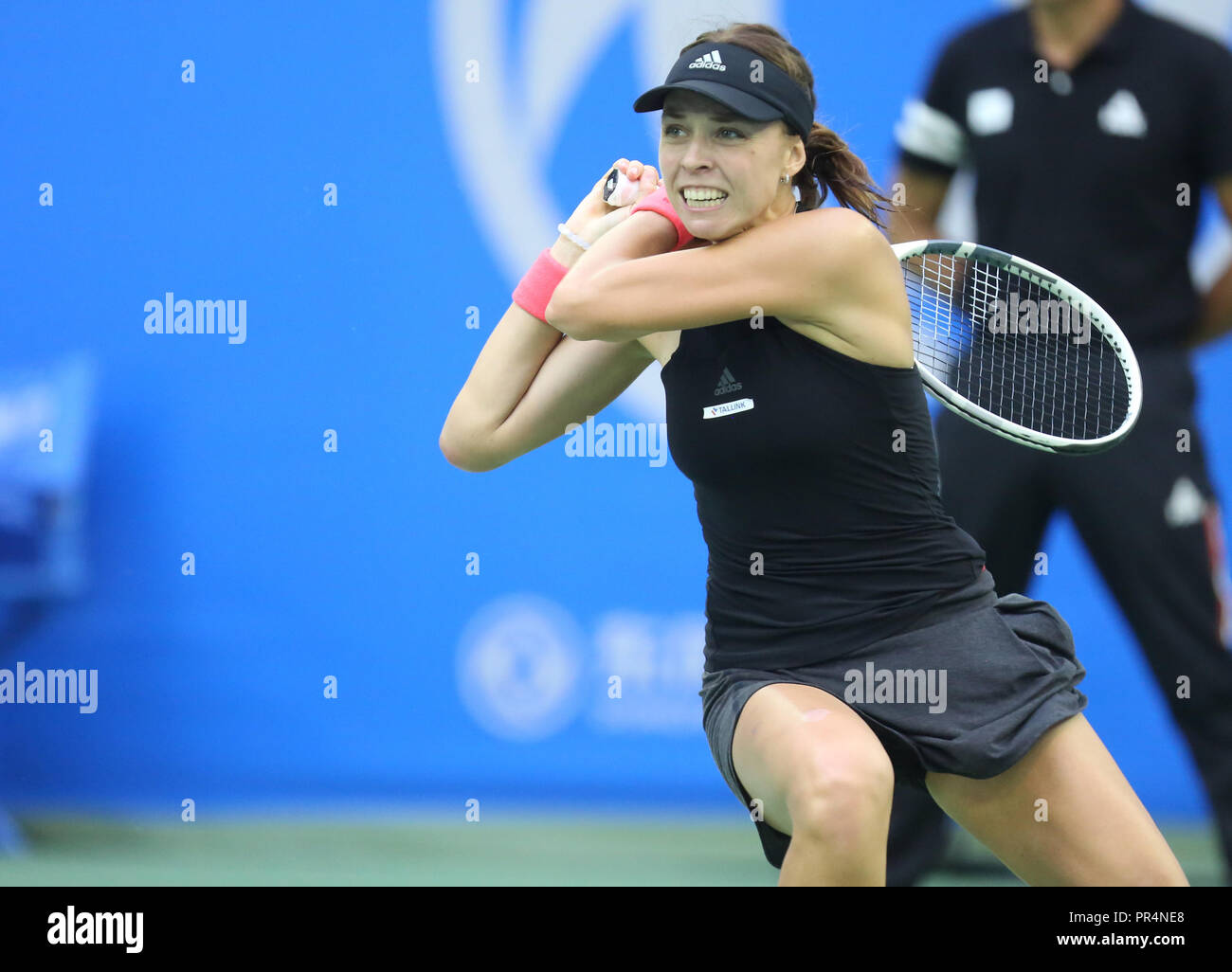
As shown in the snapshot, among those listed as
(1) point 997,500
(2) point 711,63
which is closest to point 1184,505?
(1) point 997,500

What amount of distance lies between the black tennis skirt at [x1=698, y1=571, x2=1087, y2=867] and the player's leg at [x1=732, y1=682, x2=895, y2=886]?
0.26 ft

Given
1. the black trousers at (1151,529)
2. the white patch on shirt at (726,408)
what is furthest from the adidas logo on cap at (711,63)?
the black trousers at (1151,529)

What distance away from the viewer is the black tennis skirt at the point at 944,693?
208cm

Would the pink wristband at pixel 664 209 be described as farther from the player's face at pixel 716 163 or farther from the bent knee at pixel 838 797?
the bent knee at pixel 838 797

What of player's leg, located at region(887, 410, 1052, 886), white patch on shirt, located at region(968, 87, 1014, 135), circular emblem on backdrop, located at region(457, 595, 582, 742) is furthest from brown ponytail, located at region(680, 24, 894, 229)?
circular emblem on backdrop, located at region(457, 595, 582, 742)

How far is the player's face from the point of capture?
2104 millimetres

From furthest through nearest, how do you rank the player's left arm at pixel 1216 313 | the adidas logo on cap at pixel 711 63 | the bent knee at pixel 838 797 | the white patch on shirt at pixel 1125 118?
the player's left arm at pixel 1216 313
the white patch on shirt at pixel 1125 118
the adidas logo on cap at pixel 711 63
the bent knee at pixel 838 797

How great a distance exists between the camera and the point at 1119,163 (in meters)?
3.42

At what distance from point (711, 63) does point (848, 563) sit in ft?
2.19

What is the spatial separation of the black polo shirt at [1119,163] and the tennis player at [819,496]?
1.40 m

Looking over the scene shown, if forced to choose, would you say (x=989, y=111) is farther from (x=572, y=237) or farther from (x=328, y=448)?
(x=328, y=448)

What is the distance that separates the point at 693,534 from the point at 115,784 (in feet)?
5.39
